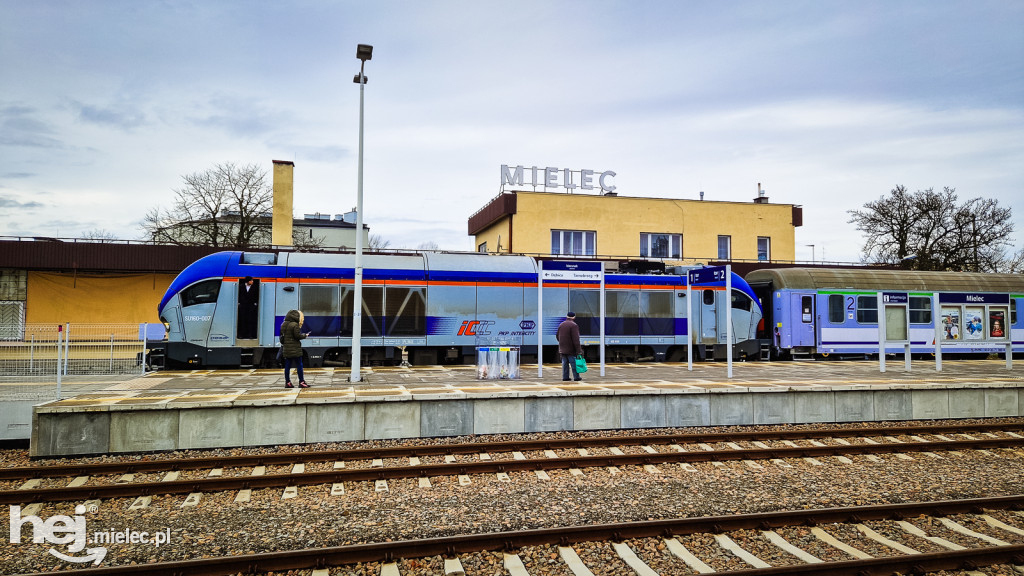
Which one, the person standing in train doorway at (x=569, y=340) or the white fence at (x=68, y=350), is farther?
the person standing in train doorway at (x=569, y=340)

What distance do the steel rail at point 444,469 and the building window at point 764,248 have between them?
22.7m

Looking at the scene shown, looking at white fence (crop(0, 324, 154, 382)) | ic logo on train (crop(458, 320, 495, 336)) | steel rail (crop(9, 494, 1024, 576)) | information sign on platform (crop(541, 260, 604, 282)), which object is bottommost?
steel rail (crop(9, 494, 1024, 576))

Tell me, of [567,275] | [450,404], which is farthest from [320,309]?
[450,404]

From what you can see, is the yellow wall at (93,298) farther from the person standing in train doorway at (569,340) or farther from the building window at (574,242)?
the person standing in train doorway at (569,340)

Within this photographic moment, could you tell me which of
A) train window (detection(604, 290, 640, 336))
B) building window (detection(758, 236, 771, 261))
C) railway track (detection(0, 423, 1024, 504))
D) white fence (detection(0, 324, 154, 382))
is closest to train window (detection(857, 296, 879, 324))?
train window (detection(604, 290, 640, 336))

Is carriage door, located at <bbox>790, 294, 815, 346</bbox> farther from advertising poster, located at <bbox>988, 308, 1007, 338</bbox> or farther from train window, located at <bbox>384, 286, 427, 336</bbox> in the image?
train window, located at <bbox>384, 286, 427, 336</bbox>

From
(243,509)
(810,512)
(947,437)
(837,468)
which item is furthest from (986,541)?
(243,509)

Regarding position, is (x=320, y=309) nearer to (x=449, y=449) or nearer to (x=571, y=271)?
(x=571, y=271)

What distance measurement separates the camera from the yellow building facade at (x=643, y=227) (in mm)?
30656

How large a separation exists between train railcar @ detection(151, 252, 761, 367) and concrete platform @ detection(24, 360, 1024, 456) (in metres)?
1.38

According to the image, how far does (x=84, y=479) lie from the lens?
857 cm

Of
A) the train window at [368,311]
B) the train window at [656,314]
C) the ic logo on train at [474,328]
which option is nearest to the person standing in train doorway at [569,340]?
the ic logo on train at [474,328]

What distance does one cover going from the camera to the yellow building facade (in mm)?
30656

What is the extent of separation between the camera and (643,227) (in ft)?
103
